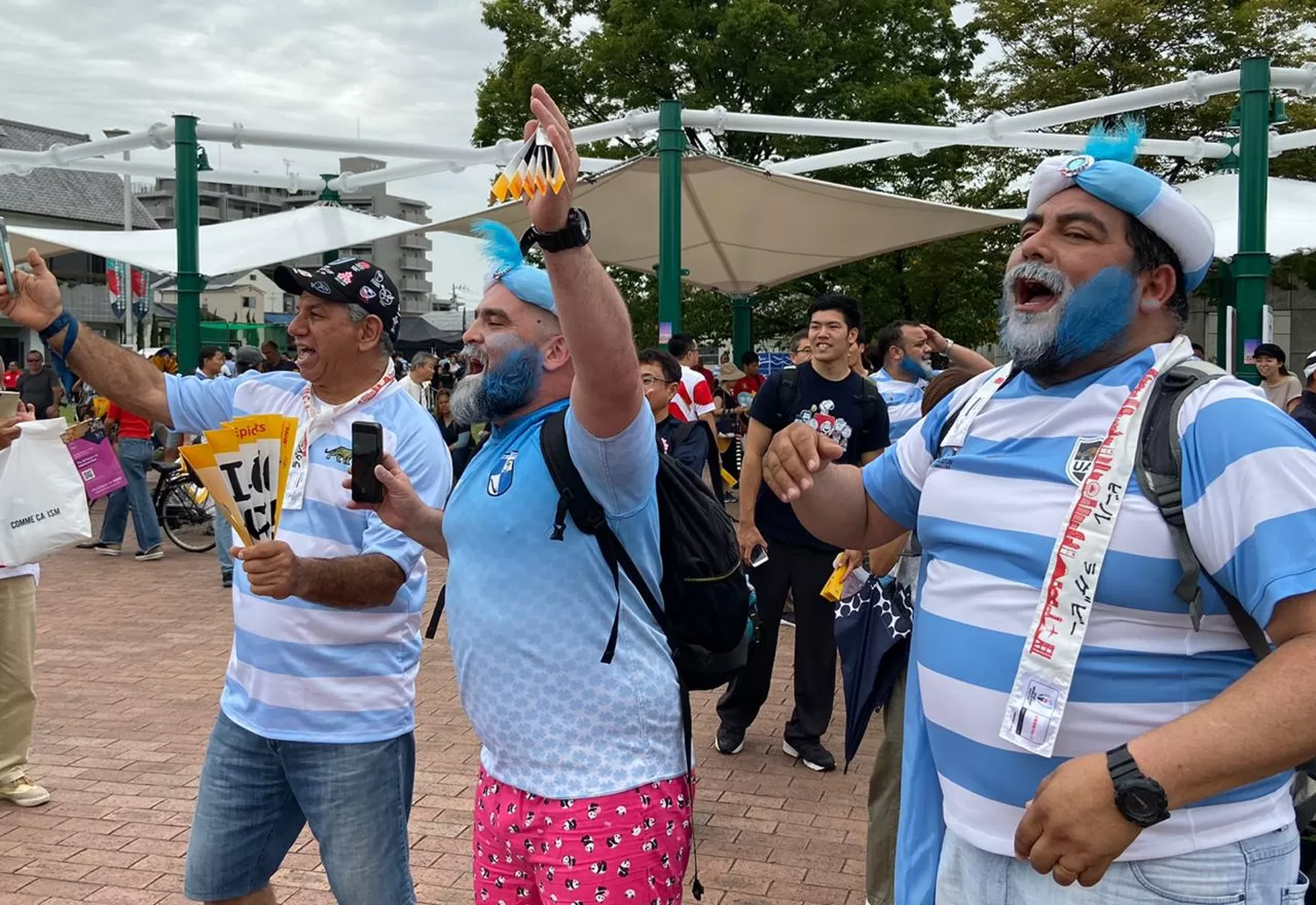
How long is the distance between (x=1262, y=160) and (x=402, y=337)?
93.6 ft

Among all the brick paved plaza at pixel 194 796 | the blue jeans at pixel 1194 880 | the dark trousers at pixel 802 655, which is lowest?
the brick paved plaza at pixel 194 796

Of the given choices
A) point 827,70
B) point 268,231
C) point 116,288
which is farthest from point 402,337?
point 268,231

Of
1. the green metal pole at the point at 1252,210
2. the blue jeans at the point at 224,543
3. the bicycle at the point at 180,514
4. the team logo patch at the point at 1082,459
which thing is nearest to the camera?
the team logo patch at the point at 1082,459

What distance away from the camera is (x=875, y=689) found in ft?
11.5

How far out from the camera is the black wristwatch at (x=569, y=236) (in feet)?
6.12

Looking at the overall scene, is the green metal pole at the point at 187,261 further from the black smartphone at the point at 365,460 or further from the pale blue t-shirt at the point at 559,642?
the pale blue t-shirt at the point at 559,642

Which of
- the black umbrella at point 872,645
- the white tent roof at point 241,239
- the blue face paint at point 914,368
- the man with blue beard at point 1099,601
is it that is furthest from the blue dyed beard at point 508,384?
the white tent roof at point 241,239

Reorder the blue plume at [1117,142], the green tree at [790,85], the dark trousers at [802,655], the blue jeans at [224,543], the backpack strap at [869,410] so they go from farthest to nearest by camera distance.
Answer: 1. the green tree at [790,85]
2. the blue jeans at [224,543]
3. the backpack strap at [869,410]
4. the dark trousers at [802,655]
5. the blue plume at [1117,142]

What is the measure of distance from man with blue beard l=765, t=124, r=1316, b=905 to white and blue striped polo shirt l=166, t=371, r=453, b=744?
1232 mm

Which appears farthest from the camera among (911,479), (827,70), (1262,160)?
(827,70)

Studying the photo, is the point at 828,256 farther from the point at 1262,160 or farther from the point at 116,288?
the point at 116,288

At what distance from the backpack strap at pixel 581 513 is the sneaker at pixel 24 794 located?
3617 mm

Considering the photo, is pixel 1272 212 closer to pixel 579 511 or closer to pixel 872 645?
pixel 872 645

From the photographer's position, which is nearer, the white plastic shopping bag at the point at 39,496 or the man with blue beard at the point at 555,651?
the man with blue beard at the point at 555,651
